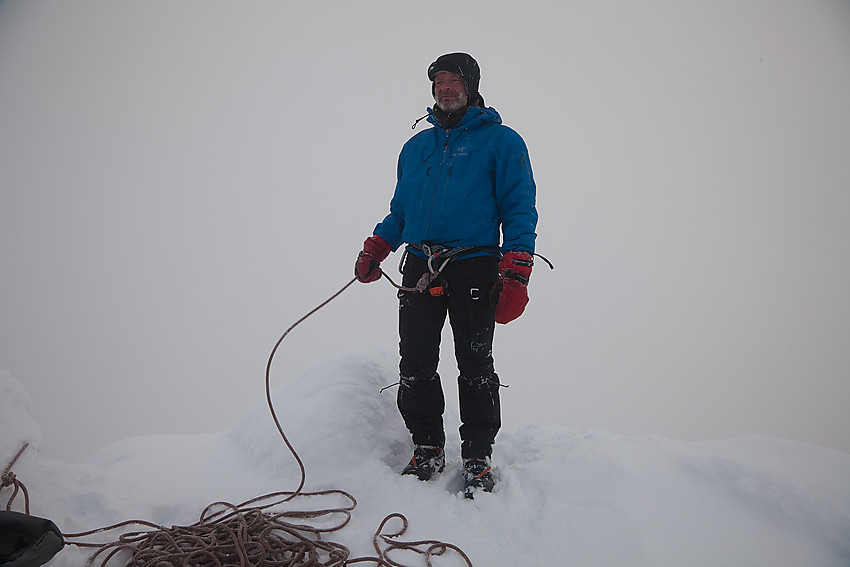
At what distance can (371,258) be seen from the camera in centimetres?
251

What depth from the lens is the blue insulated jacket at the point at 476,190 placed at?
2.12 metres

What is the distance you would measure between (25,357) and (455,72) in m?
29.7

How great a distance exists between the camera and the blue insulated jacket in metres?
2.12

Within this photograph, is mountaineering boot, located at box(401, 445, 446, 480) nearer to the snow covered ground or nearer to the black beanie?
the snow covered ground

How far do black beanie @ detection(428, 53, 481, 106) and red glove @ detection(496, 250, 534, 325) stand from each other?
2.86 ft

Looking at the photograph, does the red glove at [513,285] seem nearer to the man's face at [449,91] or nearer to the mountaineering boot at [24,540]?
the man's face at [449,91]

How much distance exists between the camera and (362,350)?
298 centimetres

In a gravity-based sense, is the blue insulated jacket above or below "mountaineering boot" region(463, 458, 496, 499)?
above

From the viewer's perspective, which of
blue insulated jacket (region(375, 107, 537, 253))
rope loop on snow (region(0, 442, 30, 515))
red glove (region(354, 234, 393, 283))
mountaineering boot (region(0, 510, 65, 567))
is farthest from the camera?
red glove (region(354, 234, 393, 283))

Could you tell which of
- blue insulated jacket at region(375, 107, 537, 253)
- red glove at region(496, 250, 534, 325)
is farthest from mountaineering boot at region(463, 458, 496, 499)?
blue insulated jacket at region(375, 107, 537, 253)

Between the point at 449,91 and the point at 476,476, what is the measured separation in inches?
71.1

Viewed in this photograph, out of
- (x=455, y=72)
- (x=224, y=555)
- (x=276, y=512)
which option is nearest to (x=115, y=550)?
(x=224, y=555)

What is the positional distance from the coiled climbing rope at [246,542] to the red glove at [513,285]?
93 cm

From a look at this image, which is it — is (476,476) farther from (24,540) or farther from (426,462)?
(24,540)
